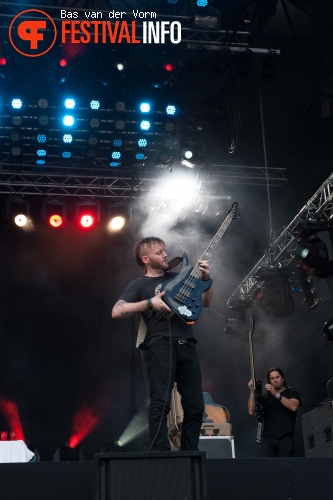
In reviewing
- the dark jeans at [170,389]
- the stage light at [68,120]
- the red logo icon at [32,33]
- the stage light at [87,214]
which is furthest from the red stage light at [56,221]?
the dark jeans at [170,389]

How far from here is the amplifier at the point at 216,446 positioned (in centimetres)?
636

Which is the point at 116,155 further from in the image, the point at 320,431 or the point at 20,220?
the point at 320,431

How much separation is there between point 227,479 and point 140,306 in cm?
112

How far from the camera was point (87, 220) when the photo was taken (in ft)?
34.2

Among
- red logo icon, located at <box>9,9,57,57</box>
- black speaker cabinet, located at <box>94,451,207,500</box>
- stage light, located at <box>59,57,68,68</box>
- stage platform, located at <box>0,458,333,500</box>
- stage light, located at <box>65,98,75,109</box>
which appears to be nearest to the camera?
black speaker cabinet, located at <box>94,451,207,500</box>

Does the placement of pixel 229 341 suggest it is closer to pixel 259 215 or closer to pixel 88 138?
pixel 259 215

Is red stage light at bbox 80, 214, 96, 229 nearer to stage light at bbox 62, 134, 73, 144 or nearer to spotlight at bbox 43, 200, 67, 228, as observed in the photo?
spotlight at bbox 43, 200, 67, 228

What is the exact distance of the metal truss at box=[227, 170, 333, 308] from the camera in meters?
7.93

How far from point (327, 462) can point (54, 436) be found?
7.61m

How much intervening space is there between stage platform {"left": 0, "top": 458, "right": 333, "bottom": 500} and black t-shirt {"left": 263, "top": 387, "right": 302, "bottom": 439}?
306 centimetres

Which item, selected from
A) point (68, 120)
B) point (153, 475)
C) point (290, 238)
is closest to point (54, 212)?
point (68, 120)

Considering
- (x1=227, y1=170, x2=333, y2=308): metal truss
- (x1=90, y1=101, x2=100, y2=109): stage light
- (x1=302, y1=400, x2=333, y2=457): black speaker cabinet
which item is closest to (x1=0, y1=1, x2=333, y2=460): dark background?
(x1=227, y1=170, x2=333, y2=308): metal truss

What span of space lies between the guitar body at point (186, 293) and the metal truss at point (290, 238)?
13.6ft

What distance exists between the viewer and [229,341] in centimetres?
1100
